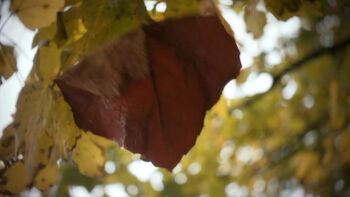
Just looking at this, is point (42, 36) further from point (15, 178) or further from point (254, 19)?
point (254, 19)

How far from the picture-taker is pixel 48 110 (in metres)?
0.63

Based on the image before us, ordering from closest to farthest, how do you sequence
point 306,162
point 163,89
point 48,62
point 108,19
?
point 163,89 < point 108,19 < point 48,62 < point 306,162

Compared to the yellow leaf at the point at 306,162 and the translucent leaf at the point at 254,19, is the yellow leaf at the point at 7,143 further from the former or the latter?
the yellow leaf at the point at 306,162

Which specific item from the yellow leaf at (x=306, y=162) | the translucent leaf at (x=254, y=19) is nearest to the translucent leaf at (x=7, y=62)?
the translucent leaf at (x=254, y=19)

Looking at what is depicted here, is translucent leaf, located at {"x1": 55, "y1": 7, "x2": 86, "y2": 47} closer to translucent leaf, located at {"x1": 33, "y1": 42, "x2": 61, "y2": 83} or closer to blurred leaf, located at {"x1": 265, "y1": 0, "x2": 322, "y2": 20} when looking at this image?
translucent leaf, located at {"x1": 33, "y1": 42, "x2": 61, "y2": 83}

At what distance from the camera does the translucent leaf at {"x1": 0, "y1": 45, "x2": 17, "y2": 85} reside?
0.69m

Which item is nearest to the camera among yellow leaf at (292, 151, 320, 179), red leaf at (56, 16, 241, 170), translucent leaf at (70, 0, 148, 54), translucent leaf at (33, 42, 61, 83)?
red leaf at (56, 16, 241, 170)

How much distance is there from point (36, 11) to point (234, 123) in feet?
4.17

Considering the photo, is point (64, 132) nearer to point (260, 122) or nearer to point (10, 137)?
point (10, 137)

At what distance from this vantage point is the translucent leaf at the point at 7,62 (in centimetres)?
69

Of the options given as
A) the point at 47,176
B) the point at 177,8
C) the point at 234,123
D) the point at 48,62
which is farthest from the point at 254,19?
the point at 234,123

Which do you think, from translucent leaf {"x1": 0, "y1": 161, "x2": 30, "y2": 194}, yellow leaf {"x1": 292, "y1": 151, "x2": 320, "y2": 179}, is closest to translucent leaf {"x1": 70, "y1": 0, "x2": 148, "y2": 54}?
translucent leaf {"x1": 0, "y1": 161, "x2": 30, "y2": 194}

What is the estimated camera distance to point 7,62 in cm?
69

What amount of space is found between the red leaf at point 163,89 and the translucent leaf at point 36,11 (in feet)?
0.85
